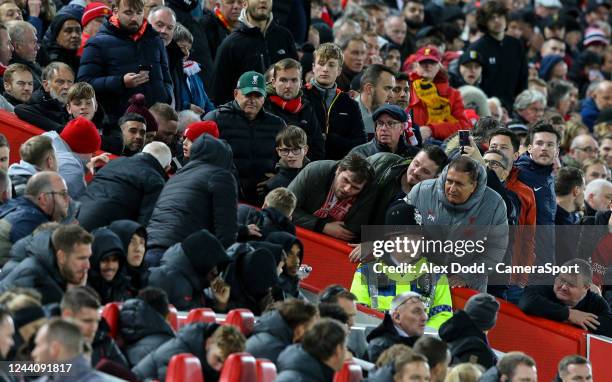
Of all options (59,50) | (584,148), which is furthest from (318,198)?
(584,148)

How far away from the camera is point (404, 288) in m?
13.9

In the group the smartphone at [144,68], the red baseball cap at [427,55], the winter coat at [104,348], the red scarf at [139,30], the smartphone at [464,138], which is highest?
the red scarf at [139,30]

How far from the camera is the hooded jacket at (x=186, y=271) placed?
12164 mm

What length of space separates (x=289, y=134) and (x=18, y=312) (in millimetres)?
4936

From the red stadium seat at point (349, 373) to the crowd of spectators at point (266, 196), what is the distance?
13cm

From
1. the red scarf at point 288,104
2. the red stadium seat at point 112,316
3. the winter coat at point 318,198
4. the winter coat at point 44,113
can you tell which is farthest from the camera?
the red scarf at point 288,104

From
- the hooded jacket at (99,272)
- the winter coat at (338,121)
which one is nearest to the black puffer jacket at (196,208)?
the hooded jacket at (99,272)

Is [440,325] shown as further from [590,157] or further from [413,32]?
→ [413,32]

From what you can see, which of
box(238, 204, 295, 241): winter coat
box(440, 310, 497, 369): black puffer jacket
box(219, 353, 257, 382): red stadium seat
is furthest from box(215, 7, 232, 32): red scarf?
box(219, 353, 257, 382): red stadium seat

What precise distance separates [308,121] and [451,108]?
2778mm

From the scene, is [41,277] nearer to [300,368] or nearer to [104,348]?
[104,348]

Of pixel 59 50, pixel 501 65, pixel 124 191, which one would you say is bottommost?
pixel 124 191

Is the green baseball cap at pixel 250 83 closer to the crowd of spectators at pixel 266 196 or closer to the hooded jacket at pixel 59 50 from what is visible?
the crowd of spectators at pixel 266 196

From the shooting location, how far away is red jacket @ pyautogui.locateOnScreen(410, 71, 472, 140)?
712 inches
